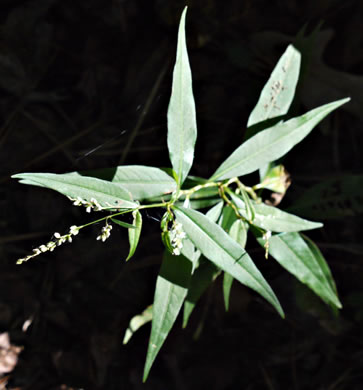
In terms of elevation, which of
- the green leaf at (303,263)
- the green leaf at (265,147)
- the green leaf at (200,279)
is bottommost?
the green leaf at (200,279)

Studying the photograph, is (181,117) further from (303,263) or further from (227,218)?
(303,263)

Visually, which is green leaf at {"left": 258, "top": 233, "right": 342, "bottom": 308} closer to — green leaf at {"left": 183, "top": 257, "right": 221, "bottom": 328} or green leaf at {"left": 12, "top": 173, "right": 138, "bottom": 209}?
green leaf at {"left": 183, "top": 257, "right": 221, "bottom": 328}

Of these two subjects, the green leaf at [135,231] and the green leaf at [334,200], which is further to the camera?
the green leaf at [334,200]

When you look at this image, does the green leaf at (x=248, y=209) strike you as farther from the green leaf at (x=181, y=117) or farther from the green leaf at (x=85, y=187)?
the green leaf at (x=85, y=187)

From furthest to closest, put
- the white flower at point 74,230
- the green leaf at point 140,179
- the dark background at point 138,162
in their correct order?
the dark background at point 138,162
the green leaf at point 140,179
the white flower at point 74,230

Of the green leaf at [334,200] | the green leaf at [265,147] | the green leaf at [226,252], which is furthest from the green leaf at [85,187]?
the green leaf at [334,200]

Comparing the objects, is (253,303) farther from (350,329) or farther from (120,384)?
(120,384)

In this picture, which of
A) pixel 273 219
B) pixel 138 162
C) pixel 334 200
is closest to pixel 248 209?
pixel 273 219
